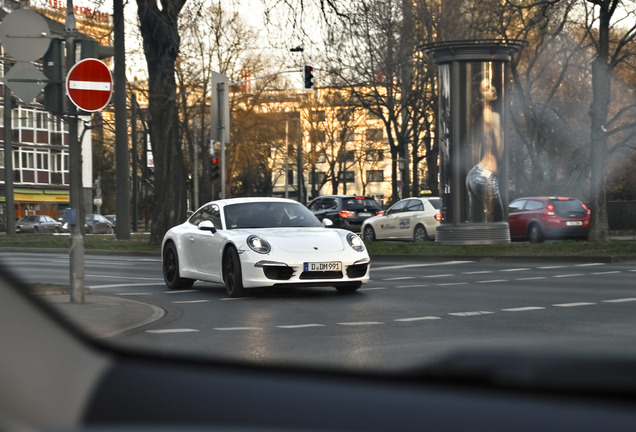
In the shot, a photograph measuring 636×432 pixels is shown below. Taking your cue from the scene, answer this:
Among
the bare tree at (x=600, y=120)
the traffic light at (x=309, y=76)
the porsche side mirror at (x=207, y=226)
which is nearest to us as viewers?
the porsche side mirror at (x=207, y=226)

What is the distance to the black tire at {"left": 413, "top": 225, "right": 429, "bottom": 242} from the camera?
33.3 meters

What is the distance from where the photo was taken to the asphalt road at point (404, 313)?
8.79 metres

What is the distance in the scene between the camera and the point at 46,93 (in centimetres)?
1234

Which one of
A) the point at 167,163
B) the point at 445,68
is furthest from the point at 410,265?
the point at 167,163

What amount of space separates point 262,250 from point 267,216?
50.0 inches

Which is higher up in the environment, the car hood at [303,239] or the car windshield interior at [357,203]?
the car windshield interior at [357,203]

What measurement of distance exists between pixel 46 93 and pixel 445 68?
722 inches

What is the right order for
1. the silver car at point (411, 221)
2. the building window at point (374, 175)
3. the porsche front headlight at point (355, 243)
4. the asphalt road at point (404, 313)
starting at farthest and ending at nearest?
1. the building window at point (374, 175)
2. the silver car at point (411, 221)
3. the porsche front headlight at point (355, 243)
4. the asphalt road at point (404, 313)

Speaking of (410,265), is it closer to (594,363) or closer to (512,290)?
(512,290)

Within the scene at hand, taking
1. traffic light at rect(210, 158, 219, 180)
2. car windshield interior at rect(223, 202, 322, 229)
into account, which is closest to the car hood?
car windshield interior at rect(223, 202, 322, 229)

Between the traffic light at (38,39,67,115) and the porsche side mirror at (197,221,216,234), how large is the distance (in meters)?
3.53

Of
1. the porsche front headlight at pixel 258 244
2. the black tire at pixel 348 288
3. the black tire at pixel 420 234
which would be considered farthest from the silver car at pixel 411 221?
the porsche front headlight at pixel 258 244

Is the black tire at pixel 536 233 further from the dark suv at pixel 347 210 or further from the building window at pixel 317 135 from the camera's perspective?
the building window at pixel 317 135

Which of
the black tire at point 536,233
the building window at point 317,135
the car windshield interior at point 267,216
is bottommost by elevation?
the black tire at point 536,233
